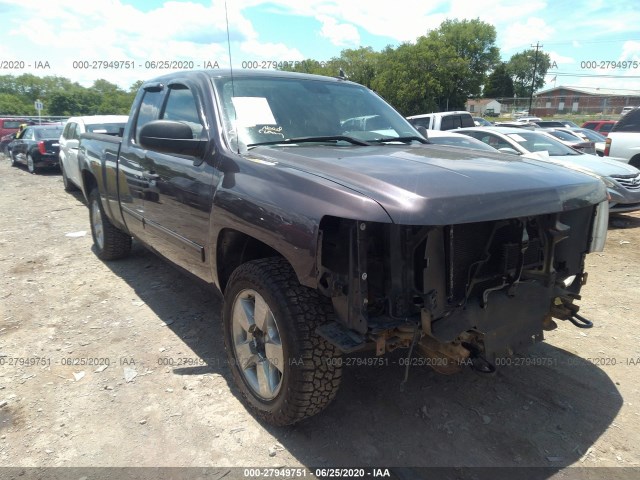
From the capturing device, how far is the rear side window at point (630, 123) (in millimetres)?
10055

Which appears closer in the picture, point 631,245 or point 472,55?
point 631,245

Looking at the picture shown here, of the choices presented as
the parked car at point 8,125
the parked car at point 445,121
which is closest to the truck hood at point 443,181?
the parked car at point 445,121

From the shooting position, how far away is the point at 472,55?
68.9 metres

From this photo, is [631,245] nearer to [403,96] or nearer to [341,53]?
[403,96]

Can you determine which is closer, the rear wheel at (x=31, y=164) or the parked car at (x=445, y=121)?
the parked car at (x=445, y=121)

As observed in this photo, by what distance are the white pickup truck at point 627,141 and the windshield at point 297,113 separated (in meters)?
8.04

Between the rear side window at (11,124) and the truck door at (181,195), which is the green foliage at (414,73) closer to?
the rear side window at (11,124)

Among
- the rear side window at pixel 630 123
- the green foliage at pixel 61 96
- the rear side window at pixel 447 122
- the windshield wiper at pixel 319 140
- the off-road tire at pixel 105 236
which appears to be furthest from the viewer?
the green foliage at pixel 61 96

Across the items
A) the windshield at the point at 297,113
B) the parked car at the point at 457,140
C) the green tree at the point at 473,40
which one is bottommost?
the parked car at the point at 457,140

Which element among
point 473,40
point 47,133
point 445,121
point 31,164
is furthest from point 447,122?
point 473,40

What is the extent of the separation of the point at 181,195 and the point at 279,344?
134 cm

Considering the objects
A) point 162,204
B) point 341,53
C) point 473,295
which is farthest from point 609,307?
point 341,53

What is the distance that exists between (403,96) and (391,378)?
156 feet

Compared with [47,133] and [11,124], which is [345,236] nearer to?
[47,133]
